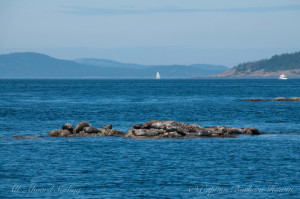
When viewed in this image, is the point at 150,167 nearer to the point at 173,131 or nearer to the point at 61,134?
the point at 173,131

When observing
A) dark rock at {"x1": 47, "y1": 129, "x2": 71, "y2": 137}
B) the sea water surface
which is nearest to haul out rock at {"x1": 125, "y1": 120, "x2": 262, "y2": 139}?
the sea water surface

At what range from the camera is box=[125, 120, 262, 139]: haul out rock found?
4709cm

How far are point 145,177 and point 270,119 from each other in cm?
3939

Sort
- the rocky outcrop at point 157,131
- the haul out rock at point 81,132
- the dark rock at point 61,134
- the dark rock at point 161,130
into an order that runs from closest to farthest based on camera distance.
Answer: the dark rock at point 161,130 → the rocky outcrop at point 157,131 → the dark rock at point 61,134 → the haul out rock at point 81,132

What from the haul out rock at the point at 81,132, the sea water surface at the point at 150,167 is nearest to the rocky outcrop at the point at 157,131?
the haul out rock at the point at 81,132

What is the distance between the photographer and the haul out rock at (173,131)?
47.1m

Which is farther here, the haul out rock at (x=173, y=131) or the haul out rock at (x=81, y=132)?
the haul out rock at (x=81, y=132)

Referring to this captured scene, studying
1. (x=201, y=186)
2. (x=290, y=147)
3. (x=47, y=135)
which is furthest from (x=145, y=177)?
(x=47, y=135)

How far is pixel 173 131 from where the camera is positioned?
48.0 m

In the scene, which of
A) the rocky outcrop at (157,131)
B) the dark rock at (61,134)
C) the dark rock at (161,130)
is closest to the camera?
the dark rock at (161,130)

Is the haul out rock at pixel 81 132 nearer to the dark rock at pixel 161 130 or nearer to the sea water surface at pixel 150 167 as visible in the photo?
the dark rock at pixel 161 130

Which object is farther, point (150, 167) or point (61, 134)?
point (61, 134)

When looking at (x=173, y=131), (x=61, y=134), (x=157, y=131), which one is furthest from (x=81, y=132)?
(x=173, y=131)

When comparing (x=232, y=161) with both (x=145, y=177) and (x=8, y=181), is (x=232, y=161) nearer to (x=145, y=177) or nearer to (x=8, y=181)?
(x=145, y=177)
